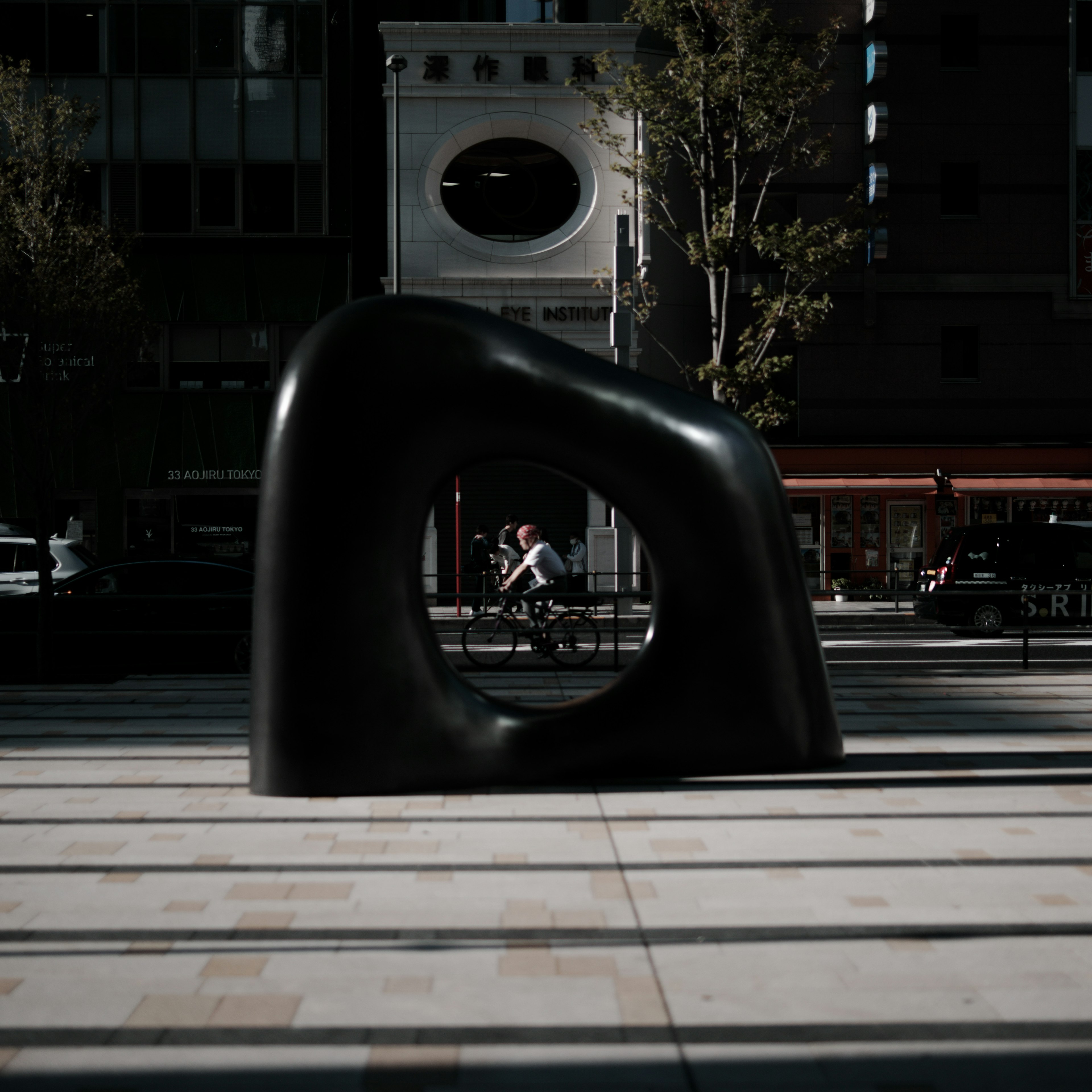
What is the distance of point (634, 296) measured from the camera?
80.9 feet

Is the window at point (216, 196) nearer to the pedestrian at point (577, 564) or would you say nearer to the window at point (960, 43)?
the pedestrian at point (577, 564)

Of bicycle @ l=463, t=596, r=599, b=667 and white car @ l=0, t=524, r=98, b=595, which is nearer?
bicycle @ l=463, t=596, r=599, b=667

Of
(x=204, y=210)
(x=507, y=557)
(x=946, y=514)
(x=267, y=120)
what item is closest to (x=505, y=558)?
(x=507, y=557)

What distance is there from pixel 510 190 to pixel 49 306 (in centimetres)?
1495

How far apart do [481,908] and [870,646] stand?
37.4 feet

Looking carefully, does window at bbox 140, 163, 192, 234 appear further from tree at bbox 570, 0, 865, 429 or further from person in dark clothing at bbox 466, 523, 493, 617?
person in dark clothing at bbox 466, 523, 493, 617

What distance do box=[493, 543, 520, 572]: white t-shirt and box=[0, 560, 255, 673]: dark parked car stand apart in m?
8.03

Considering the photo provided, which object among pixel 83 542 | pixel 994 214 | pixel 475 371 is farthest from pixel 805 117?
pixel 475 371

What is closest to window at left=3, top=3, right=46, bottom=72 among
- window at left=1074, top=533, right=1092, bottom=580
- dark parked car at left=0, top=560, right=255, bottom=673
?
dark parked car at left=0, top=560, right=255, bottom=673

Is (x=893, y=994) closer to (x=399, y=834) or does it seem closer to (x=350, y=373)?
(x=399, y=834)

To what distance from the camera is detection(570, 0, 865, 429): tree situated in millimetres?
22656

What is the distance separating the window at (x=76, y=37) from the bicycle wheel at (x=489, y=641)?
19.4 meters

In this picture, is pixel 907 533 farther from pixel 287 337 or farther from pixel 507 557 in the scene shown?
pixel 287 337

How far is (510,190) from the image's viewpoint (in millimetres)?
28000
